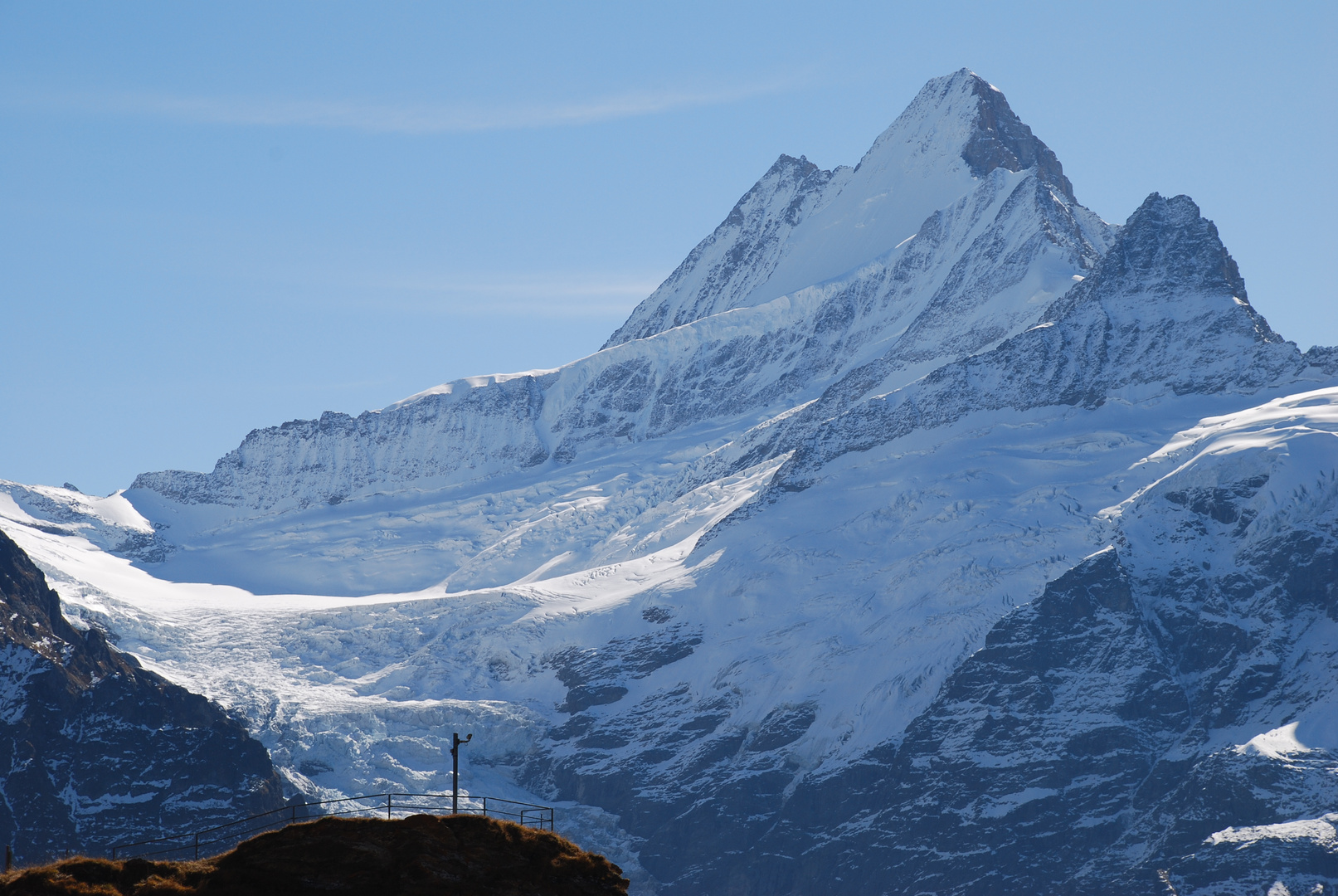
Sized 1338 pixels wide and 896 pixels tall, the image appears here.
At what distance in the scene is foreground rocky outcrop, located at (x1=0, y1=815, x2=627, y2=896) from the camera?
69000 mm

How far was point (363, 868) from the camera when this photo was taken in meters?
69.4

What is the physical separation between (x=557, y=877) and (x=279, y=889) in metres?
10.5

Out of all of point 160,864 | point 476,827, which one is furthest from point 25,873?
point 476,827

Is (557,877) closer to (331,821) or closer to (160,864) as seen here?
(331,821)

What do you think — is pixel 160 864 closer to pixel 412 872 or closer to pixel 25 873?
pixel 25 873

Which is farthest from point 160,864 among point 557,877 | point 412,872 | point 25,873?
point 557,877

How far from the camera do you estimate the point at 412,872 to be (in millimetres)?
69375

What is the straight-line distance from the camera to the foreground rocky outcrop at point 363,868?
226 ft

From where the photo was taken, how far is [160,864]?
70625mm

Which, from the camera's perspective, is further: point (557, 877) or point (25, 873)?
point (557, 877)

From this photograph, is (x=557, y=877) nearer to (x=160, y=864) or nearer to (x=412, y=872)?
(x=412, y=872)

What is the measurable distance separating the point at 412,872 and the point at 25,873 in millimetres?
13589

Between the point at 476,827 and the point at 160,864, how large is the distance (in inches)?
461

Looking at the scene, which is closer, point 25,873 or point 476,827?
point 25,873
